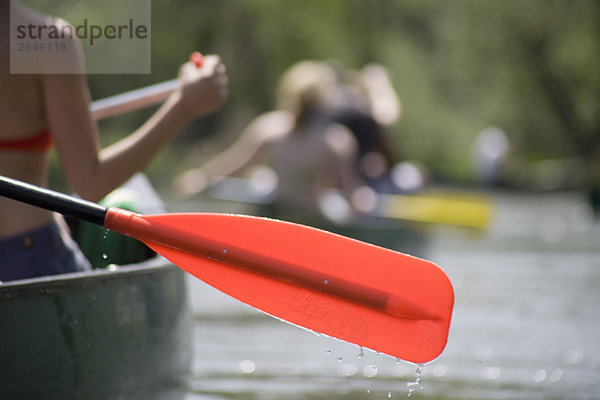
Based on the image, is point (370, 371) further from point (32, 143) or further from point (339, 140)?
point (339, 140)

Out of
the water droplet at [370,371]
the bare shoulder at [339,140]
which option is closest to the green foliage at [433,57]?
the bare shoulder at [339,140]

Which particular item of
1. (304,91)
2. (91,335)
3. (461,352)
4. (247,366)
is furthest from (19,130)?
(304,91)

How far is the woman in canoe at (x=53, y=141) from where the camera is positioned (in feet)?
10.4

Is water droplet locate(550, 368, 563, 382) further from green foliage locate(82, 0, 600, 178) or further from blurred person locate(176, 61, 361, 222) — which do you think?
green foliage locate(82, 0, 600, 178)

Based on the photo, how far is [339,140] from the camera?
360 inches

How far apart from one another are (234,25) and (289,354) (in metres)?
25.4

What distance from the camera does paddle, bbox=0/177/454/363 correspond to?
10.5 ft

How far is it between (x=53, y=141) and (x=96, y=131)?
0.13 m

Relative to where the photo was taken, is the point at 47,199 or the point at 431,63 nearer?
the point at 47,199

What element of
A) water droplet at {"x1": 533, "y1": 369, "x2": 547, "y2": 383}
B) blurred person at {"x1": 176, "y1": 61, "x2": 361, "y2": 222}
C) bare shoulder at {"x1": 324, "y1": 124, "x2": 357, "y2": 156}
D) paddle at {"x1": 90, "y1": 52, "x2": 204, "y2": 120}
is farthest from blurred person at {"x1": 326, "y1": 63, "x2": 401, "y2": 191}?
paddle at {"x1": 90, "y1": 52, "x2": 204, "y2": 120}

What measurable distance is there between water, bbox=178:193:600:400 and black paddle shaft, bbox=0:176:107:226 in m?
1.26

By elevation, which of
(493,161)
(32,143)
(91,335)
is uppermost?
(493,161)

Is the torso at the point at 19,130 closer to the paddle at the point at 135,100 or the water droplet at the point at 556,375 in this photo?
the paddle at the point at 135,100

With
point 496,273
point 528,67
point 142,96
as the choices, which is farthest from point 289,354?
point 528,67
